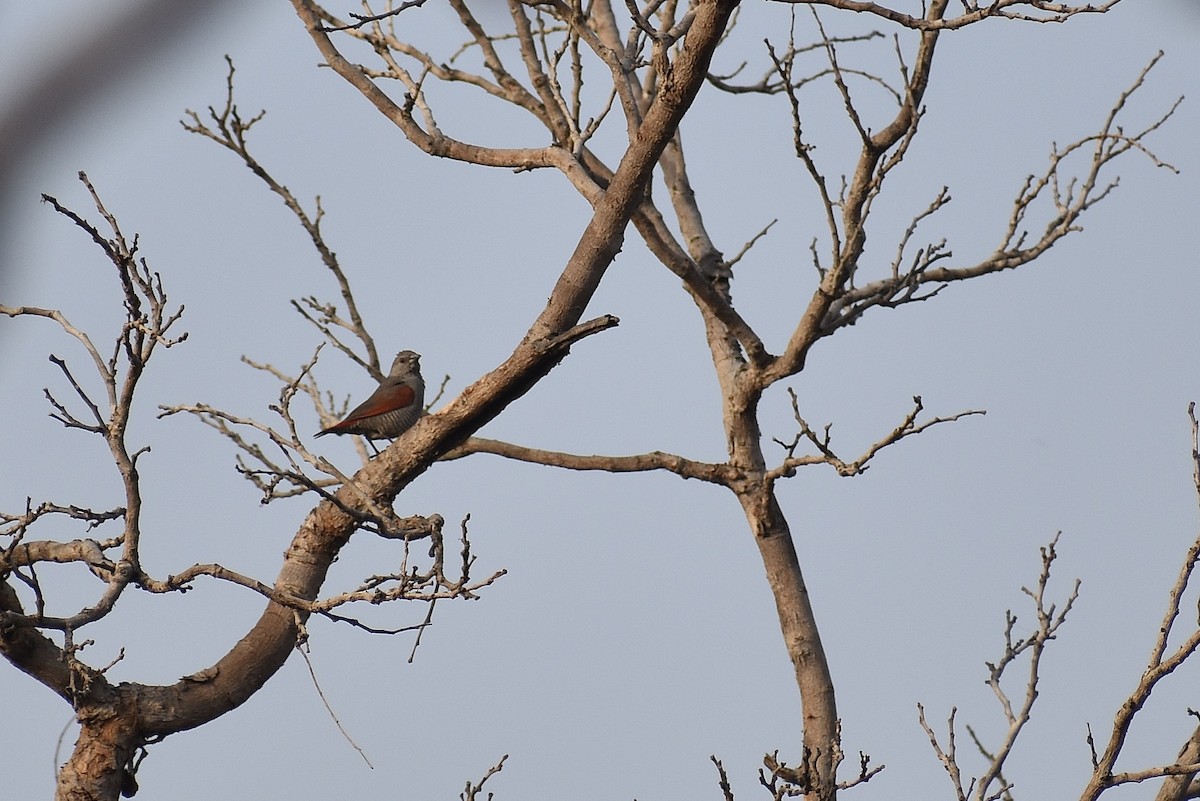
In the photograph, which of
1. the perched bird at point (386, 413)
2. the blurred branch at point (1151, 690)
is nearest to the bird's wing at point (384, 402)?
the perched bird at point (386, 413)

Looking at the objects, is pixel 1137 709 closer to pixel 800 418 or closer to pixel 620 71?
pixel 800 418

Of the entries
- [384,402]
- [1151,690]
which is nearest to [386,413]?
[384,402]

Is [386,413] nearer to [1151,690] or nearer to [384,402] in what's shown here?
[384,402]

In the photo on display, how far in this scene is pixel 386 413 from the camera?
22.3ft

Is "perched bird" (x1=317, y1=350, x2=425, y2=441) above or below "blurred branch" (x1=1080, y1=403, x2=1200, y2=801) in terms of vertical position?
above

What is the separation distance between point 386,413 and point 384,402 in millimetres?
101

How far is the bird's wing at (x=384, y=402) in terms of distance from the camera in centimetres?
673

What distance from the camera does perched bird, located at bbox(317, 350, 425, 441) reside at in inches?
264

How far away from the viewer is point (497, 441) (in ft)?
23.2

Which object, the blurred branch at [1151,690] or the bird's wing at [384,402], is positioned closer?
the blurred branch at [1151,690]

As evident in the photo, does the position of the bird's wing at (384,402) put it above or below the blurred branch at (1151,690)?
above

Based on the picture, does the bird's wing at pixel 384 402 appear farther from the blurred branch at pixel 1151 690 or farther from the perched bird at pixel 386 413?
the blurred branch at pixel 1151 690

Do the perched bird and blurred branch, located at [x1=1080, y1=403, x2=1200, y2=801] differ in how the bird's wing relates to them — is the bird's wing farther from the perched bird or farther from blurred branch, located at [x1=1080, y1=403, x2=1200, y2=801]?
blurred branch, located at [x1=1080, y1=403, x2=1200, y2=801]

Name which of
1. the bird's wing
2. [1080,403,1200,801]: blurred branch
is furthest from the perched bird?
[1080,403,1200,801]: blurred branch
